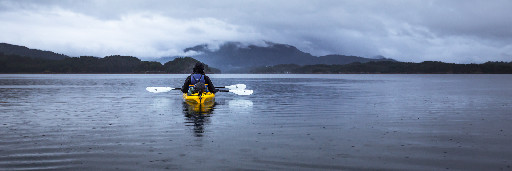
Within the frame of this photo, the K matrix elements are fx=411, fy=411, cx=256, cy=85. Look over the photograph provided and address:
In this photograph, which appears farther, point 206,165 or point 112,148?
point 112,148

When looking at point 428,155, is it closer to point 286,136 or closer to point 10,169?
point 286,136

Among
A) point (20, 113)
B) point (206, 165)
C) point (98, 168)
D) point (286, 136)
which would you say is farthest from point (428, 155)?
point (20, 113)

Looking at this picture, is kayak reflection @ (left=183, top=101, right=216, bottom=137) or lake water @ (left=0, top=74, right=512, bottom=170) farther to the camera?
kayak reflection @ (left=183, top=101, right=216, bottom=137)

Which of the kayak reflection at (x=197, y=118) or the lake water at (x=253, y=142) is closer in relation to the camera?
the lake water at (x=253, y=142)

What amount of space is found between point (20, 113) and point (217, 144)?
674 inches

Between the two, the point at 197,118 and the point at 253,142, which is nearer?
the point at 253,142

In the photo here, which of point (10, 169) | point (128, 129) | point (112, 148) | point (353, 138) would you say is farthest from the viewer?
point (128, 129)

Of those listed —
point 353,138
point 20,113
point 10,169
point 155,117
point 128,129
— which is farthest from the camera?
point 20,113

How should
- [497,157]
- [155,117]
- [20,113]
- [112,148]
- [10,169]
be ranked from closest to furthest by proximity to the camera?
[10,169] → [497,157] → [112,148] → [155,117] → [20,113]

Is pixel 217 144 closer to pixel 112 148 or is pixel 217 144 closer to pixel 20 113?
pixel 112 148

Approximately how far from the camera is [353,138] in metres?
16.2

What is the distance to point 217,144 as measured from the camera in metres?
14.6

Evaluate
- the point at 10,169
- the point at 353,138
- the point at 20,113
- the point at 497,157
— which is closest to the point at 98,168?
the point at 10,169

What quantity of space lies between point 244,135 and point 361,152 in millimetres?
5303
